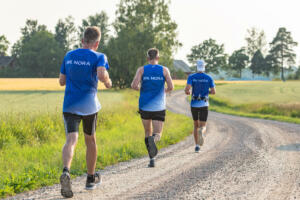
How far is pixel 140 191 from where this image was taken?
492 cm

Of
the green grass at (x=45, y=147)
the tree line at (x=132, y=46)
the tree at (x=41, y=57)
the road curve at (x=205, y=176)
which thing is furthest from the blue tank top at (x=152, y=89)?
the tree at (x=41, y=57)

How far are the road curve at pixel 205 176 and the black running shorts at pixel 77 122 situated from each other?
95 cm

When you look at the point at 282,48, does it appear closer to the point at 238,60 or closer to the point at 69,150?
the point at 238,60

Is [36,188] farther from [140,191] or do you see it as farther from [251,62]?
[251,62]

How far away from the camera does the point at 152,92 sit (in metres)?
6.68

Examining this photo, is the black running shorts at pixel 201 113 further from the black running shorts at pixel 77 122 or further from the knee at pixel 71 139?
the knee at pixel 71 139

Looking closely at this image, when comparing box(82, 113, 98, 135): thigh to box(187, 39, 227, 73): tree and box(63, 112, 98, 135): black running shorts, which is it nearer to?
box(63, 112, 98, 135): black running shorts

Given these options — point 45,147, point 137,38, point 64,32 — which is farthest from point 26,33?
point 45,147

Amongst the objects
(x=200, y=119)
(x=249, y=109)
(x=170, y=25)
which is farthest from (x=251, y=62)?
(x=200, y=119)

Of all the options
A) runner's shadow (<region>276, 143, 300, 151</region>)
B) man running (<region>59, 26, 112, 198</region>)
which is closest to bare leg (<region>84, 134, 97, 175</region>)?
man running (<region>59, 26, 112, 198</region>)

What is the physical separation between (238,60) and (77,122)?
121m

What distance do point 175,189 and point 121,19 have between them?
47.7m

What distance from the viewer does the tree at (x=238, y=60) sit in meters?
119

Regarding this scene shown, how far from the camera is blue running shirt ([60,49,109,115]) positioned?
4566 mm
